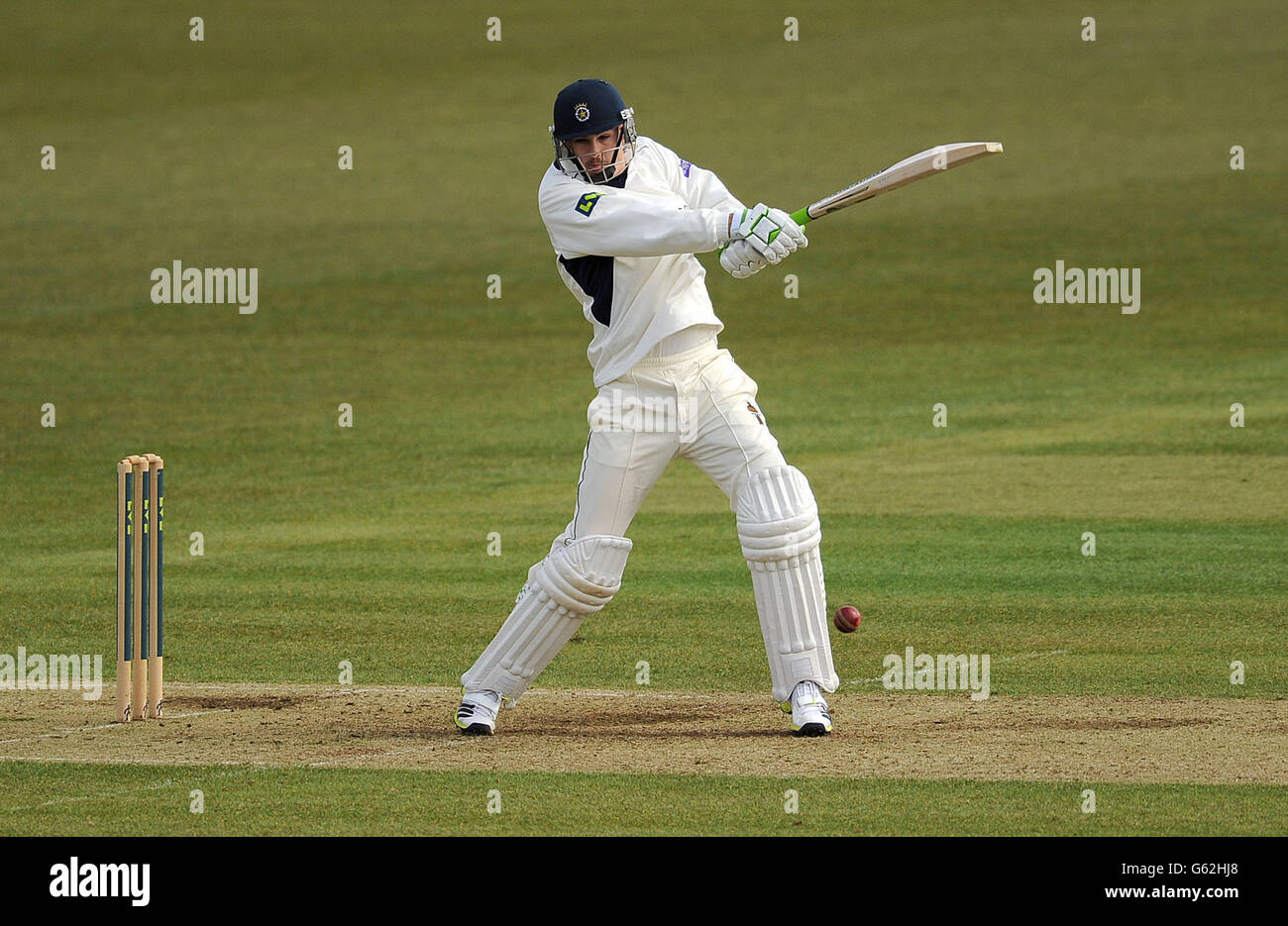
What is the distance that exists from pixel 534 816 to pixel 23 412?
577 inches

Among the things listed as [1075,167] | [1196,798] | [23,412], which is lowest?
[1196,798]

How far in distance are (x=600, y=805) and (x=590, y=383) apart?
14.4 meters

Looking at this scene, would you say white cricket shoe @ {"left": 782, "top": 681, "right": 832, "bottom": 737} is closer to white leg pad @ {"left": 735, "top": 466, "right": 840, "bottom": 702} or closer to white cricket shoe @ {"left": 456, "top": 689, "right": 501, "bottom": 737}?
white leg pad @ {"left": 735, "top": 466, "right": 840, "bottom": 702}

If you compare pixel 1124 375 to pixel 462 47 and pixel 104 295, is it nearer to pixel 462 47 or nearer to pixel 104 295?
pixel 104 295

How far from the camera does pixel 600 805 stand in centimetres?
648

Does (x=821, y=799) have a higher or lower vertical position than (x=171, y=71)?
lower

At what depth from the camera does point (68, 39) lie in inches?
1396

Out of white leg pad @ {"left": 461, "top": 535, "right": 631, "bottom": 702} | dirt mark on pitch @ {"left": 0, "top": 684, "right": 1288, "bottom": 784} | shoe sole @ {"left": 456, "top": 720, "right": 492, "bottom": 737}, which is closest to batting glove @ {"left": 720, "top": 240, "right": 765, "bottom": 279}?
white leg pad @ {"left": 461, "top": 535, "right": 631, "bottom": 702}

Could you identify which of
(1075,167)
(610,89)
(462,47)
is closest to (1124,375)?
(1075,167)

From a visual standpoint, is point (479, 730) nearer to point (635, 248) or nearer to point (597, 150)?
point (635, 248)

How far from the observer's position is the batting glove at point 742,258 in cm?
720

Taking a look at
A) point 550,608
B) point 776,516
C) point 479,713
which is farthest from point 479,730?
point 776,516

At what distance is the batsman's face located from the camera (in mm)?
7711

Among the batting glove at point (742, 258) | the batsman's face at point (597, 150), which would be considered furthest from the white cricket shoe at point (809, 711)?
the batsman's face at point (597, 150)
